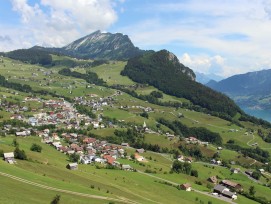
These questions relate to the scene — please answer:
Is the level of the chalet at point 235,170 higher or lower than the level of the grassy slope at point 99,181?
higher

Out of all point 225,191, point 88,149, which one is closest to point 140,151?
point 88,149

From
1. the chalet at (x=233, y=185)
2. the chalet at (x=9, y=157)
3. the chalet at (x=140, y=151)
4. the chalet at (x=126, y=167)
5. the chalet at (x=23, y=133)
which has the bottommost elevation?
the chalet at (x=233, y=185)

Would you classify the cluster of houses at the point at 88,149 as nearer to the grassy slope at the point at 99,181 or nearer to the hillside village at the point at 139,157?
the hillside village at the point at 139,157

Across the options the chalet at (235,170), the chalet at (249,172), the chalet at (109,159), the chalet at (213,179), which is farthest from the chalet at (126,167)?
the chalet at (249,172)

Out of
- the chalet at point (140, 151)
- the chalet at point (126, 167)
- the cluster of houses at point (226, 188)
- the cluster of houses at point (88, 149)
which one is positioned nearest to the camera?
the cluster of houses at point (226, 188)

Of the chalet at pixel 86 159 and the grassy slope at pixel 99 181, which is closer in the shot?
the grassy slope at pixel 99 181

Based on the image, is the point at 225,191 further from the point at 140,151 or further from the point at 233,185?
the point at 140,151

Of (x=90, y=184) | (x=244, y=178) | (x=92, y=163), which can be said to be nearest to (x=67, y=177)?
(x=90, y=184)

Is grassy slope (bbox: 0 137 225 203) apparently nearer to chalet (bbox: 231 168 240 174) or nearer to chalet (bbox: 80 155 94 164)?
chalet (bbox: 80 155 94 164)

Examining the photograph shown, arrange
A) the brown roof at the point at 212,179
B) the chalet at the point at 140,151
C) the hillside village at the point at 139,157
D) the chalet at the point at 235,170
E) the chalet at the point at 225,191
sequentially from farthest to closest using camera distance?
the chalet at the point at 140,151 → the chalet at the point at 235,170 → the brown roof at the point at 212,179 → the chalet at the point at 225,191 → the hillside village at the point at 139,157

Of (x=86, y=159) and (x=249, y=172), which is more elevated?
(x=249, y=172)

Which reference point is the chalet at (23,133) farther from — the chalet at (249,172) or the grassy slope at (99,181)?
the chalet at (249,172)

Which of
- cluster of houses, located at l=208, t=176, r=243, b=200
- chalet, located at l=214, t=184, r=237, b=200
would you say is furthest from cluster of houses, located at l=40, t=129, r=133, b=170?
cluster of houses, located at l=208, t=176, r=243, b=200

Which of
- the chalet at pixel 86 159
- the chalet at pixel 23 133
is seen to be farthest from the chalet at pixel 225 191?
the chalet at pixel 23 133
